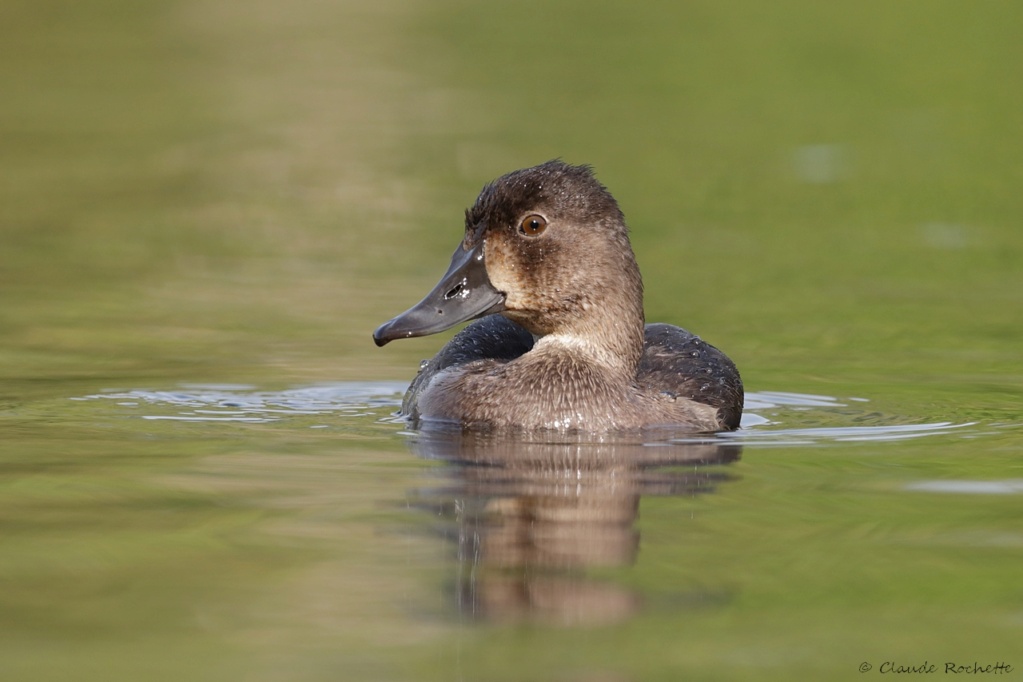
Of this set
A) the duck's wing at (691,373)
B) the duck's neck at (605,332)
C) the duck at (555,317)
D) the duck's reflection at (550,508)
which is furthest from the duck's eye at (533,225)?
the duck's reflection at (550,508)

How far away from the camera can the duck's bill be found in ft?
27.2

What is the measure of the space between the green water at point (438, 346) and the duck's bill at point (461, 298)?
1.77 feet

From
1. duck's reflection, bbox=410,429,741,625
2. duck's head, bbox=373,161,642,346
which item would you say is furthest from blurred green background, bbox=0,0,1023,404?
duck's reflection, bbox=410,429,741,625

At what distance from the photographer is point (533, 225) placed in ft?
27.6

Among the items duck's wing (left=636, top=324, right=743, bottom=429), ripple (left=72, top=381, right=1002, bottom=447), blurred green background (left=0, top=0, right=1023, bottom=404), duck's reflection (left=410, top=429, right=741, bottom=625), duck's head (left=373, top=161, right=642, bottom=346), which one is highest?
blurred green background (left=0, top=0, right=1023, bottom=404)

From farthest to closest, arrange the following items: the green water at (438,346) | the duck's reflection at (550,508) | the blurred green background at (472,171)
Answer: the blurred green background at (472,171) < the duck's reflection at (550,508) < the green water at (438,346)

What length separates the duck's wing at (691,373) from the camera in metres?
8.32

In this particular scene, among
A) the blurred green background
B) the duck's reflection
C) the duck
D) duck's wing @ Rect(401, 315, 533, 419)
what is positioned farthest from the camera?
the blurred green background

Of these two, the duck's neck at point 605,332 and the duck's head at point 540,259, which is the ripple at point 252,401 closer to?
the duck's head at point 540,259

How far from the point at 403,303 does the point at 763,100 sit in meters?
12.3

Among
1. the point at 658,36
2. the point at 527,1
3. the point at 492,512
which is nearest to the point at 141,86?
the point at 658,36

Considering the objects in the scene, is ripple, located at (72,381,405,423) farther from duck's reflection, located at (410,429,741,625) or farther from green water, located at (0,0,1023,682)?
duck's reflection, located at (410,429,741,625)

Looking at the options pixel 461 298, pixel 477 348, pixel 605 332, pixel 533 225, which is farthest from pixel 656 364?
pixel 461 298

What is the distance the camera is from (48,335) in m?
10.4
